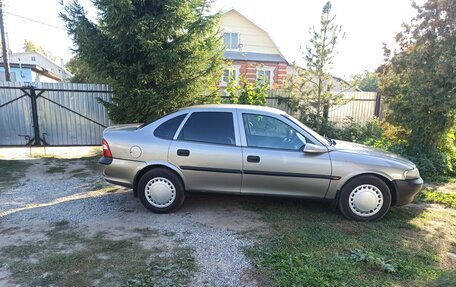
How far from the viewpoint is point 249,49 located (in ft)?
76.5

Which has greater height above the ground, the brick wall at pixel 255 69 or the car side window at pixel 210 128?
the brick wall at pixel 255 69

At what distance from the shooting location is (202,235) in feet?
12.4

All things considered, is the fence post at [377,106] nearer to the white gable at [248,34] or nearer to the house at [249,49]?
the house at [249,49]

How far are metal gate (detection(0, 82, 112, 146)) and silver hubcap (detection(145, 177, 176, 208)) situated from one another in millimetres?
4806

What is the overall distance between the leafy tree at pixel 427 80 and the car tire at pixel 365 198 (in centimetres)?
404

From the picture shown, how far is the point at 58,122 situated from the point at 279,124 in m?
7.14

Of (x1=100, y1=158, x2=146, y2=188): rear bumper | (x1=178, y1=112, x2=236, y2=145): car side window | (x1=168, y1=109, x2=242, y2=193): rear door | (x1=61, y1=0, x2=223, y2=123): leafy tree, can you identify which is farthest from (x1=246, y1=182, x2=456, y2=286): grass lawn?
(x1=61, y1=0, x2=223, y2=123): leafy tree

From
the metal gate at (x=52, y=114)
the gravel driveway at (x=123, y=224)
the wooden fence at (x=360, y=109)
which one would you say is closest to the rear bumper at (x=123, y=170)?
the gravel driveway at (x=123, y=224)

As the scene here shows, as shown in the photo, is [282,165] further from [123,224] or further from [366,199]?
[123,224]

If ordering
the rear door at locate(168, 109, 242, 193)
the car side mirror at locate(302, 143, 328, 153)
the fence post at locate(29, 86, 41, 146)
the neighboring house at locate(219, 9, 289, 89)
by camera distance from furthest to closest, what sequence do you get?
the neighboring house at locate(219, 9, 289, 89), the fence post at locate(29, 86, 41, 146), the rear door at locate(168, 109, 242, 193), the car side mirror at locate(302, 143, 328, 153)

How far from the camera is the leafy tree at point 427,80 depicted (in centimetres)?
680

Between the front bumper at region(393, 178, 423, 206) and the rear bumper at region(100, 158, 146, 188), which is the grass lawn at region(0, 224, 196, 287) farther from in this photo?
the front bumper at region(393, 178, 423, 206)

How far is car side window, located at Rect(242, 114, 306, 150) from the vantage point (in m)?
4.27

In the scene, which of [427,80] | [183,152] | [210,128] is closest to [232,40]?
[427,80]
